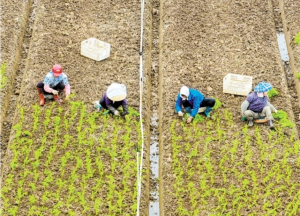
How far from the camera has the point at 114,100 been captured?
23.0ft

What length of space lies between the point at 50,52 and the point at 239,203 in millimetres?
4239

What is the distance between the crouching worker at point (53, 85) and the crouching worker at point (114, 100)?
0.54 meters

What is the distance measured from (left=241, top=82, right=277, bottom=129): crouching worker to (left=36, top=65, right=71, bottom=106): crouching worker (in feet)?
8.76

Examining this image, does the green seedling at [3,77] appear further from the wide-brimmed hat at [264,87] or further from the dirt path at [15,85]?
the wide-brimmed hat at [264,87]

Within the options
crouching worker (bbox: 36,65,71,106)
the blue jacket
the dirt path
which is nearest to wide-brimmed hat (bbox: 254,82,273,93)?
the blue jacket

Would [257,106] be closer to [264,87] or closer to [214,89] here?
[264,87]

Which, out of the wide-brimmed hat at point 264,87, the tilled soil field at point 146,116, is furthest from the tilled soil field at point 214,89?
the wide-brimmed hat at point 264,87

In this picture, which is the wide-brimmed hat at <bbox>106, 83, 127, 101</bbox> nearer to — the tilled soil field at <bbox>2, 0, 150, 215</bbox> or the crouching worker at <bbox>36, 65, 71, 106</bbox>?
the tilled soil field at <bbox>2, 0, 150, 215</bbox>

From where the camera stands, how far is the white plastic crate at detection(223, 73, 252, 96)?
25.6 feet

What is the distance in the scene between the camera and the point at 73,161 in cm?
675

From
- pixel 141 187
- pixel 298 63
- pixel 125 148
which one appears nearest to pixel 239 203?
pixel 141 187

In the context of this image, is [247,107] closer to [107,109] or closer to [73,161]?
[107,109]

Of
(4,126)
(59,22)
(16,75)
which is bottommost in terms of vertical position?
(4,126)

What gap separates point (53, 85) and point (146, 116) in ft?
4.95
